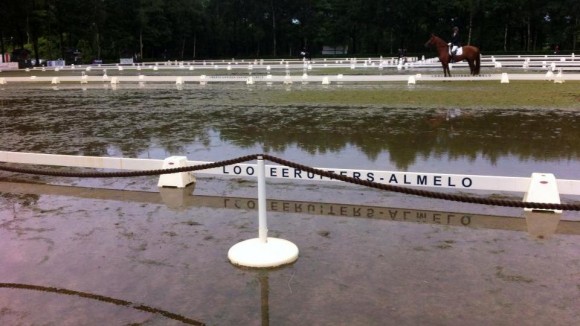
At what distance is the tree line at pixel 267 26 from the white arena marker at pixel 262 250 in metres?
63.4

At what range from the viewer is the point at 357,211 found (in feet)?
21.9

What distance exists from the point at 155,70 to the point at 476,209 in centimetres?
4342

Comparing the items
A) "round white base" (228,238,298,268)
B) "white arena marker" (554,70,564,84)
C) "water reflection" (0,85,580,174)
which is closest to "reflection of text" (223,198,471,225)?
"round white base" (228,238,298,268)

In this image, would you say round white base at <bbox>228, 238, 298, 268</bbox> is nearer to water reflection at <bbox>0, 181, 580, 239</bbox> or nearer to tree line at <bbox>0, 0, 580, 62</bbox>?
water reflection at <bbox>0, 181, 580, 239</bbox>

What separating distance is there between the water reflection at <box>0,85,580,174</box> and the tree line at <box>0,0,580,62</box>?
5093 centimetres

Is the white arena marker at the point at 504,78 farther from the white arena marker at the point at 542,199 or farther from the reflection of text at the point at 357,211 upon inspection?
the reflection of text at the point at 357,211

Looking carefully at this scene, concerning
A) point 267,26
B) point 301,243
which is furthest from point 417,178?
point 267,26

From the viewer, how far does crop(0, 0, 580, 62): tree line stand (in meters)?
68.0

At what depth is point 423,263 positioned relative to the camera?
499cm

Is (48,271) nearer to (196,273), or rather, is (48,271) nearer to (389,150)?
(196,273)

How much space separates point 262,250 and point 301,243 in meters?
0.63

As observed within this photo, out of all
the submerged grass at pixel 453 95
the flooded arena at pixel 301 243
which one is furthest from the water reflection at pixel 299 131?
the submerged grass at pixel 453 95

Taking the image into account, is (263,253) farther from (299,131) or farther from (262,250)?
(299,131)

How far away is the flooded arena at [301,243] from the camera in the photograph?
164 inches
